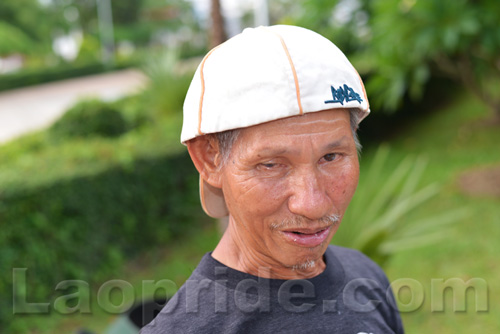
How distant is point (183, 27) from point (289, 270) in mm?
67961

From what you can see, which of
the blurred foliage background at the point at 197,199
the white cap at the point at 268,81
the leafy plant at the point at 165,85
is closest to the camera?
the white cap at the point at 268,81

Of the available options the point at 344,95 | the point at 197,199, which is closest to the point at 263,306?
the point at 344,95

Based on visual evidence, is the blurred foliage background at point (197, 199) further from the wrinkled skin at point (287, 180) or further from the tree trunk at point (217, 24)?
the wrinkled skin at point (287, 180)

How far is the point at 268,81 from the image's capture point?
116 cm

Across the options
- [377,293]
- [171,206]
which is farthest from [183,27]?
[377,293]

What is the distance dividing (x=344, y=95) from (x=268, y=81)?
20 centimetres

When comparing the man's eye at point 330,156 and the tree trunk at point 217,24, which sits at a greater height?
the tree trunk at point 217,24

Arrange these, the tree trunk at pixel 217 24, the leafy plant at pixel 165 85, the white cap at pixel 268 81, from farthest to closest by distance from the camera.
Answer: the leafy plant at pixel 165 85, the tree trunk at pixel 217 24, the white cap at pixel 268 81

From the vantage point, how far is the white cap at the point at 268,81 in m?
1.16

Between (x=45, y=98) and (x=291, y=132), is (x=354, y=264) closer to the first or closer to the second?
(x=291, y=132)

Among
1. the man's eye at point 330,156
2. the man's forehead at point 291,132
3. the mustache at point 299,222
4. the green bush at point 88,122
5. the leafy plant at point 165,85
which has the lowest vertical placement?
the mustache at point 299,222

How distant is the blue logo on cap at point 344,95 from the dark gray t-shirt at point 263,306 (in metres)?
0.51

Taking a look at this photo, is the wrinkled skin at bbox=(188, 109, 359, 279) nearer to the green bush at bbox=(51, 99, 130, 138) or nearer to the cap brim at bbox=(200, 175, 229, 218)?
the cap brim at bbox=(200, 175, 229, 218)

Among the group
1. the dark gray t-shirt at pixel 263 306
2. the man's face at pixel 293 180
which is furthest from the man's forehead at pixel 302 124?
the dark gray t-shirt at pixel 263 306
